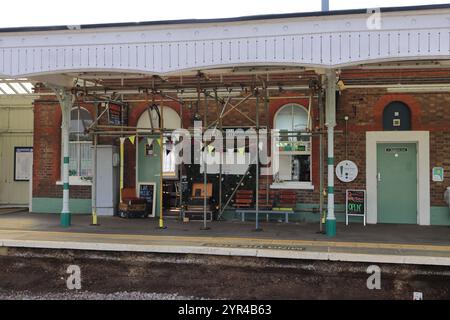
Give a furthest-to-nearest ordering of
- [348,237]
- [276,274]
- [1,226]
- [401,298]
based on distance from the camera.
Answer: [1,226], [348,237], [276,274], [401,298]

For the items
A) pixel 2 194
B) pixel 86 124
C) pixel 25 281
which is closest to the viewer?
pixel 25 281

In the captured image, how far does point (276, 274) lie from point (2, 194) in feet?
35.6

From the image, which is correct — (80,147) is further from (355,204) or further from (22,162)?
(355,204)

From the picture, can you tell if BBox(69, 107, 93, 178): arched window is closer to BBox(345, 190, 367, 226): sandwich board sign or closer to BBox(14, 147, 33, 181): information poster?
BBox(14, 147, 33, 181): information poster

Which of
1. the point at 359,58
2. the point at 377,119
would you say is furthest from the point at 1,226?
the point at 377,119

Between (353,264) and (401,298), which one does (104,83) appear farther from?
(401,298)

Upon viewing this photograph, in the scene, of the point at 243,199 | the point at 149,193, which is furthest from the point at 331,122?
the point at 149,193

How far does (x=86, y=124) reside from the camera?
42.6ft

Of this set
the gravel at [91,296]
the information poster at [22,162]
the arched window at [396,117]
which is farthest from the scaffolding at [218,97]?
the information poster at [22,162]

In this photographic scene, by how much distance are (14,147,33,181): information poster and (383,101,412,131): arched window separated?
10584 millimetres

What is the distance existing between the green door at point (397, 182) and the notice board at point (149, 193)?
18.7 feet

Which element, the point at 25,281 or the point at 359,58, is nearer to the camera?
the point at 359,58

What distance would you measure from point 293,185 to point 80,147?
5.96 meters
